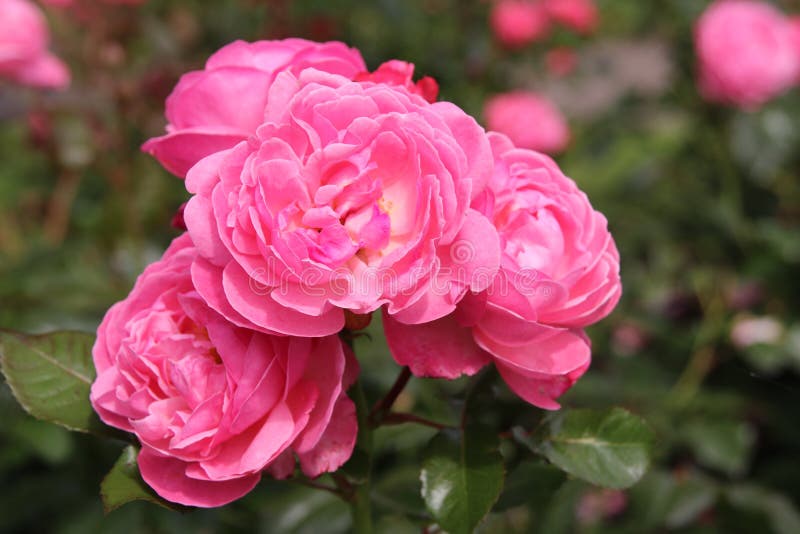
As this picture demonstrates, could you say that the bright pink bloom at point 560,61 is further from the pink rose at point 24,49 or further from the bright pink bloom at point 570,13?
the pink rose at point 24,49

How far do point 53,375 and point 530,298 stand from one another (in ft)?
1.10

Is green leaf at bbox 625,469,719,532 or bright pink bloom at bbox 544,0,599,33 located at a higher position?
bright pink bloom at bbox 544,0,599,33

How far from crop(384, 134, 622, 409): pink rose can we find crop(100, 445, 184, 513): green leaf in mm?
169

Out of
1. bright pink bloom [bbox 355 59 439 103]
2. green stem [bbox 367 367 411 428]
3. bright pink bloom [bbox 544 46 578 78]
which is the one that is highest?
bright pink bloom [bbox 355 59 439 103]

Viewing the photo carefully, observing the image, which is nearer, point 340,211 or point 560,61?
point 340,211

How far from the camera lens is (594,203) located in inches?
Answer: 69.0

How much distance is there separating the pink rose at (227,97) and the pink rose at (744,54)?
1391 mm

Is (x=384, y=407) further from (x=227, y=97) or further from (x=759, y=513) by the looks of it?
(x=759, y=513)

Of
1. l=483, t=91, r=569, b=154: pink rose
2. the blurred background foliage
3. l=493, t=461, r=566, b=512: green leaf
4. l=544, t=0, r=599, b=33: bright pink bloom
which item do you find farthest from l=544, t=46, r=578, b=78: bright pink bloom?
l=493, t=461, r=566, b=512: green leaf

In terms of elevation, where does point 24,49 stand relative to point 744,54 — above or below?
above

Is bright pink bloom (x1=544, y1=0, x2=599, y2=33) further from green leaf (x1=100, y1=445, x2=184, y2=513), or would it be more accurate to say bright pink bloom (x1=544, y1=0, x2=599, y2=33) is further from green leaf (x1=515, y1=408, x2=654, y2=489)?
green leaf (x1=100, y1=445, x2=184, y2=513)

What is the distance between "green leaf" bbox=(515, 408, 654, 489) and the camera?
1.85 feet

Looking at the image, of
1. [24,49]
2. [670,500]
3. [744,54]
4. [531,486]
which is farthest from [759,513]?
[24,49]

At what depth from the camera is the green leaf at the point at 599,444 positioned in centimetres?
56
